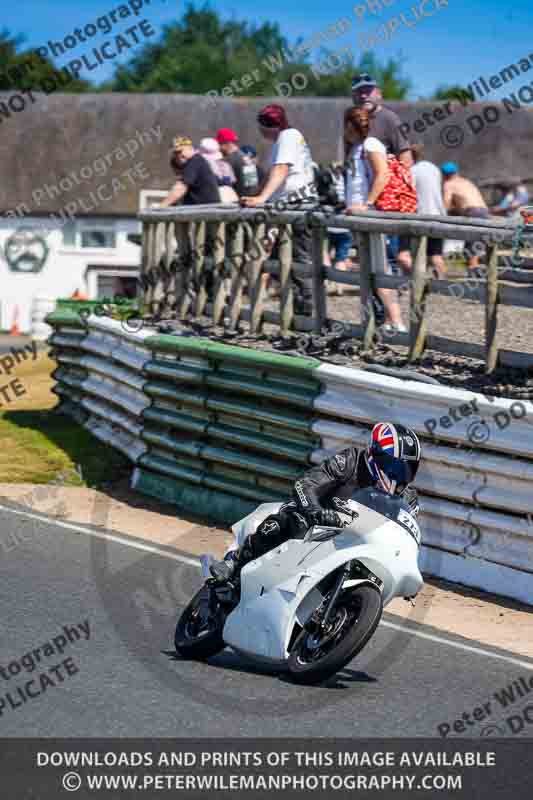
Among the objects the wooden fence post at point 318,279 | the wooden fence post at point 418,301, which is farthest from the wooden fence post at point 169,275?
the wooden fence post at point 418,301

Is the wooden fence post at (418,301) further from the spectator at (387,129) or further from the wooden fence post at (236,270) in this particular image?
the wooden fence post at (236,270)

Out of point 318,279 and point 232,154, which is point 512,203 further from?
point 318,279

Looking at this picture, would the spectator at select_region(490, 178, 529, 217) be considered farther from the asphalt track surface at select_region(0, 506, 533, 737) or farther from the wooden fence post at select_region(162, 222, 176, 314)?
the asphalt track surface at select_region(0, 506, 533, 737)

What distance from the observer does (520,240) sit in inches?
383

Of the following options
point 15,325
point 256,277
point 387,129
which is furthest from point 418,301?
point 15,325

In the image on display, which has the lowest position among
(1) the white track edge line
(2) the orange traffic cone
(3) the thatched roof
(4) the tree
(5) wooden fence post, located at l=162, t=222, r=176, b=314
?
(2) the orange traffic cone

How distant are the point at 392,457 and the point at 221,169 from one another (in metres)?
8.66

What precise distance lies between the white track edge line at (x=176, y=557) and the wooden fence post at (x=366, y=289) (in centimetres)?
262

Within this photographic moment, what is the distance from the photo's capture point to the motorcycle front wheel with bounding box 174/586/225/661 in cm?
738

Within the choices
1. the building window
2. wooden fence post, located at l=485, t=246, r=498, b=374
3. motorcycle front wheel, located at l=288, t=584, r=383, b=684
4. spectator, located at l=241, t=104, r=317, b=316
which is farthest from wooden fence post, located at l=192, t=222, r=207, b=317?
the building window

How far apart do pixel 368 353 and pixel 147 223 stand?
472 centimetres

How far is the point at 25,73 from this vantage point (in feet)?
204
